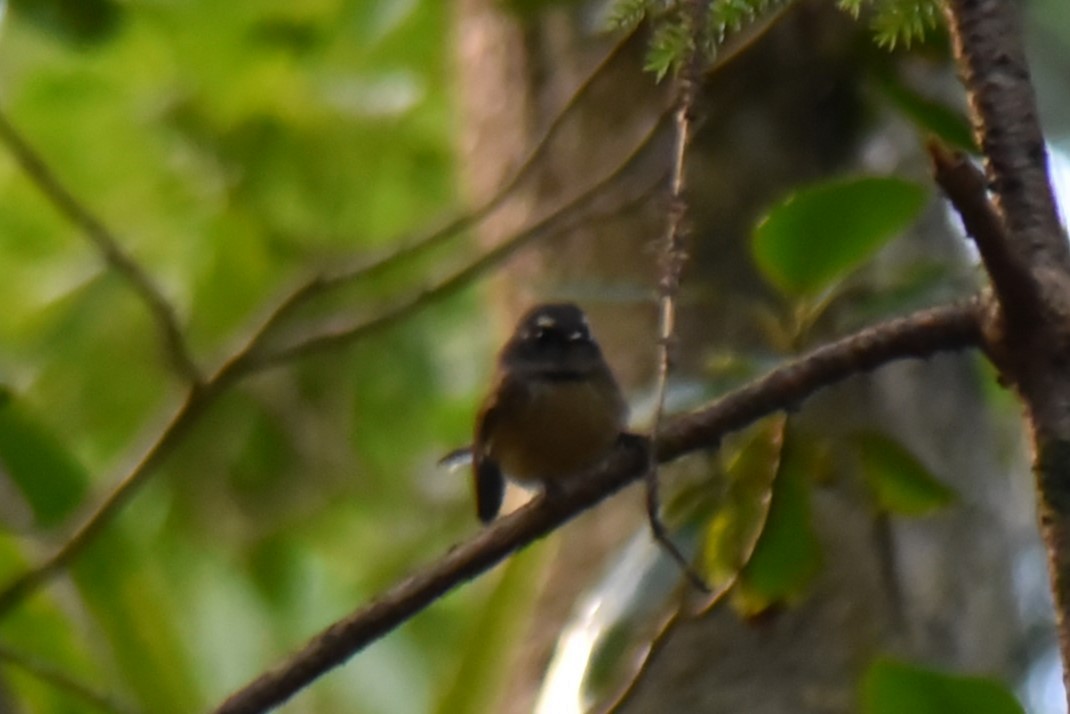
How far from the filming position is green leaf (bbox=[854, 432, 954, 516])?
1.57 meters

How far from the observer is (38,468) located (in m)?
1.93

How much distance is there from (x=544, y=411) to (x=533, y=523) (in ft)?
1.73

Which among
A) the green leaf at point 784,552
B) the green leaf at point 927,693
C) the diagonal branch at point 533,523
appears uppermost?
the diagonal branch at point 533,523

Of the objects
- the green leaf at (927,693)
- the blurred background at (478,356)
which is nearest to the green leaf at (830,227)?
the blurred background at (478,356)

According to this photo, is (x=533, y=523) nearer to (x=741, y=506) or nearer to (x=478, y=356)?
(x=741, y=506)

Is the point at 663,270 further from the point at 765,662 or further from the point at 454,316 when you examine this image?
the point at 454,316

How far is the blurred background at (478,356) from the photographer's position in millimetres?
1675

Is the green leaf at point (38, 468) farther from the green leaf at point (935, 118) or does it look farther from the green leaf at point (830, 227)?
the green leaf at point (935, 118)

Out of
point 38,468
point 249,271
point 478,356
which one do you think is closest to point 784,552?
point 38,468

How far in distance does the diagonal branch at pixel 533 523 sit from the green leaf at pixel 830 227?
34 centimetres

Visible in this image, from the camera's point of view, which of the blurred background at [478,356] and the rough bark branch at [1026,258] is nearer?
the rough bark branch at [1026,258]

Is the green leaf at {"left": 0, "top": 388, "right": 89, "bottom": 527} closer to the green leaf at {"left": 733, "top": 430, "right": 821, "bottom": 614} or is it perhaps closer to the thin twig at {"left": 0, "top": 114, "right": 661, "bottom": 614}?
the thin twig at {"left": 0, "top": 114, "right": 661, "bottom": 614}

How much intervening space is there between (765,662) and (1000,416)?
73.4 inches

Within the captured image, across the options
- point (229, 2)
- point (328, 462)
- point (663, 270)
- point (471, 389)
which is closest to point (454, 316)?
point (471, 389)
